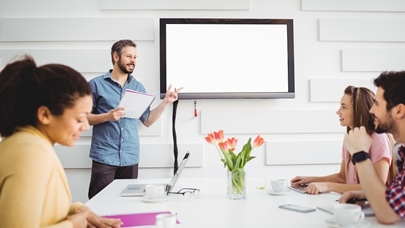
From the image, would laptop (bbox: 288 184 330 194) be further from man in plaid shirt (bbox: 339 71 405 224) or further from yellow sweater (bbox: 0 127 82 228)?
Answer: yellow sweater (bbox: 0 127 82 228)

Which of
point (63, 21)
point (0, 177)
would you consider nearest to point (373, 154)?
point (0, 177)

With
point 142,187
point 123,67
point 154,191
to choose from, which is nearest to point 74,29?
point 123,67

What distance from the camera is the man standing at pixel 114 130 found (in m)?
2.99

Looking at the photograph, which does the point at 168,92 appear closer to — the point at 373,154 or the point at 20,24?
the point at 20,24

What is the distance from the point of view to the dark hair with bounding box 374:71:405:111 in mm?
1471

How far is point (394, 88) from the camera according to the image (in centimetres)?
149

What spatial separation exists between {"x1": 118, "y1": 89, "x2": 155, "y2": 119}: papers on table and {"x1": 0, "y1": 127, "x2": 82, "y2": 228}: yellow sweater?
5.24ft

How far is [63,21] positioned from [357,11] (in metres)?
2.74

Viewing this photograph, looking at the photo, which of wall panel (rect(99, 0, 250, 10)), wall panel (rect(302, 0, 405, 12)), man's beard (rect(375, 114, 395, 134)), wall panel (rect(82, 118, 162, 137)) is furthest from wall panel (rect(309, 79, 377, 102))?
man's beard (rect(375, 114, 395, 134))

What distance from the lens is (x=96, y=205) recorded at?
169cm

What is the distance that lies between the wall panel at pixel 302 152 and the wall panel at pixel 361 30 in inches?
39.2

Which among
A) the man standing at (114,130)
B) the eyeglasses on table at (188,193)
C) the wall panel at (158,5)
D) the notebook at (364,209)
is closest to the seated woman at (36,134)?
the eyeglasses on table at (188,193)

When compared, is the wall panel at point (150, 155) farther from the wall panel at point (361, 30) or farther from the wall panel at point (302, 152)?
the wall panel at point (361, 30)

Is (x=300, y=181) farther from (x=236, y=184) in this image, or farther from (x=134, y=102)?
(x=134, y=102)
